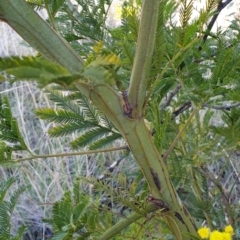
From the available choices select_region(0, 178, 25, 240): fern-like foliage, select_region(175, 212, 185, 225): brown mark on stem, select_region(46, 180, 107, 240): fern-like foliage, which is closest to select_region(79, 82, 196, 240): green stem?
select_region(175, 212, 185, 225): brown mark on stem

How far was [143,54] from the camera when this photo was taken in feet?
1.66

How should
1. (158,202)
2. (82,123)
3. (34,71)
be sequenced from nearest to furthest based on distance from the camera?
(34,71) < (158,202) < (82,123)

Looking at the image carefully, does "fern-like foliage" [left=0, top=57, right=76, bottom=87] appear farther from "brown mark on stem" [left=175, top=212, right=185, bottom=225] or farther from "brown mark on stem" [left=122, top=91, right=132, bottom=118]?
"brown mark on stem" [left=175, top=212, right=185, bottom=225]

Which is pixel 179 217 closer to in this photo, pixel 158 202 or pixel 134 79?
pixel 158 202

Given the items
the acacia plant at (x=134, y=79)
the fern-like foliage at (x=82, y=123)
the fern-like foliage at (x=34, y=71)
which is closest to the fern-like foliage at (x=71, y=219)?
the acacia plant at (x=134, y=79)

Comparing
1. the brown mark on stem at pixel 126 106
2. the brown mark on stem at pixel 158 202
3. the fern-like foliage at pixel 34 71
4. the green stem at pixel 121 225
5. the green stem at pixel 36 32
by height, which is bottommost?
the green stem at pixel 121 225

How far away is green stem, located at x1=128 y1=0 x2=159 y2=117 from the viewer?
48 centimetres

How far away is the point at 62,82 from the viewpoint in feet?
1.03

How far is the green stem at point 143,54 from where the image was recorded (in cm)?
48

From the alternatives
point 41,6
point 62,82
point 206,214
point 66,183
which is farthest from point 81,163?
point 62,82

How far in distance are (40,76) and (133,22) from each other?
1.00 ft

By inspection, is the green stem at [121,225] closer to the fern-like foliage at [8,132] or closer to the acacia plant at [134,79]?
the acacia plant at [134,79]

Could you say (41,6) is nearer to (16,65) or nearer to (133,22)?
(133,22)

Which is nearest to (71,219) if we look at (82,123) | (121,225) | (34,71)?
(121,225)
